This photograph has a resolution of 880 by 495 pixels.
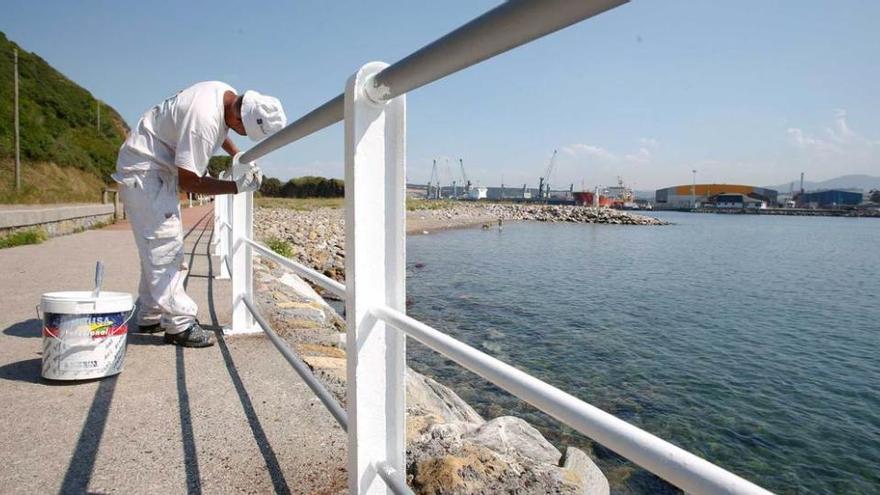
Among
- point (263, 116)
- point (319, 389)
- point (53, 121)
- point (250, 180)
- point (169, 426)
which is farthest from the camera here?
point (53, 121)

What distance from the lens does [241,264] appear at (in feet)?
13.2

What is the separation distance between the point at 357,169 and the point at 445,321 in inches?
456

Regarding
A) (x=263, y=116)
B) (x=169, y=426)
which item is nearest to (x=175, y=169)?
(x=263, y=116)

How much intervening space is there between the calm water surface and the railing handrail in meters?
5.22

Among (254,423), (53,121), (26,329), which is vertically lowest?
(254,423)

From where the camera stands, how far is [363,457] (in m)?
1.55

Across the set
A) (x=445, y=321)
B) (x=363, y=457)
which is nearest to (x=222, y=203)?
(x=363, y=457)

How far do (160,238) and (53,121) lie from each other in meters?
41.6

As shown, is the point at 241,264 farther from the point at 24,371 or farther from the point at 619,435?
the point at 619,435

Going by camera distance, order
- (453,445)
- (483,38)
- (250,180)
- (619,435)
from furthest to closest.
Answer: (250,180) → (453,445) → (483,38) → (619,435)

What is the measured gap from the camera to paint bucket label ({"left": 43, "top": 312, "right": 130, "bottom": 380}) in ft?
9.45

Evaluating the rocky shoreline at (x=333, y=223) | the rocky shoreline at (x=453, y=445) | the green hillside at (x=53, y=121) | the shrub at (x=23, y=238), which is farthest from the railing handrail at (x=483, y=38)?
the green hillside at (x=53, y=121)

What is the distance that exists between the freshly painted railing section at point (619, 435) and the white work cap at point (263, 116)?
240 centimetres

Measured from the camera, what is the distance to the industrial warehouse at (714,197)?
504ft
